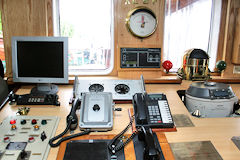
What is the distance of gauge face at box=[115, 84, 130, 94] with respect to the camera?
173 centimetres

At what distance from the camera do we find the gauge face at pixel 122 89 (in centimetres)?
173

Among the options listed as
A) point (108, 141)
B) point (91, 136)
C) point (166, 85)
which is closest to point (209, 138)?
point (108, 141)

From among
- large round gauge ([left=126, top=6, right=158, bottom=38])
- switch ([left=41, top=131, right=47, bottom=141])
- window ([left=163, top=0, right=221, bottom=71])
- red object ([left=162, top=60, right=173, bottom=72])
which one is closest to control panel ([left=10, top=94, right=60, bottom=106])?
switch ([left=41, top=131, right=47, bottom=141])

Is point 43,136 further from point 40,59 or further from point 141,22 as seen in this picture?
point 141,22

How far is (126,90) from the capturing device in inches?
68.4

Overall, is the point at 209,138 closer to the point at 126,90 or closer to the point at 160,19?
the point at 126,90

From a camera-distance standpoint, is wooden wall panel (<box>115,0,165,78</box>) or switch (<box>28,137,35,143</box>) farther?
wooden wall panel (<box>115,0,165,78</box>)

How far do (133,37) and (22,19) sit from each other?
110 centimetres

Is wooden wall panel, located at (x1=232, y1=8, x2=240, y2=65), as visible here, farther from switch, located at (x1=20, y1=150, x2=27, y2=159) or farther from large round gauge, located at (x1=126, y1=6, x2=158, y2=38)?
switch, located at (x1=20, y1=150, x2=27, y2=159)

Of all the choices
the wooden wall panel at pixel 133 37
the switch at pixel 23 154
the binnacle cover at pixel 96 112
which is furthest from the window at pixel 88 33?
the switch at pixel 23 154

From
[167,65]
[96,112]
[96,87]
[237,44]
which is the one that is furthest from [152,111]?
[237,44]

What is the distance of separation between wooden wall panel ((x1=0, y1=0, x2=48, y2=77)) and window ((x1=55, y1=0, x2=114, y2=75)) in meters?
0.23

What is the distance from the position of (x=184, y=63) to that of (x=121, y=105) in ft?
3.00

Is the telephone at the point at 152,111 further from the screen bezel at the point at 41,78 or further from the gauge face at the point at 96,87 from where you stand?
the screen bezel at the point at 41,78
